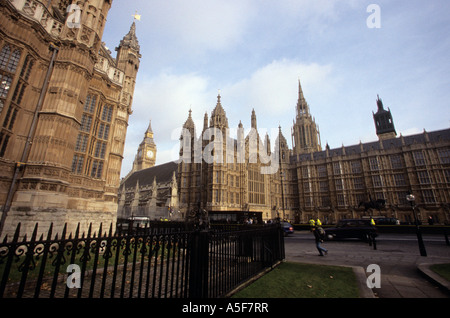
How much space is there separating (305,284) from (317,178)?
2000 inches

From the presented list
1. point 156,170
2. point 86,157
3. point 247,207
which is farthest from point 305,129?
point 86,157

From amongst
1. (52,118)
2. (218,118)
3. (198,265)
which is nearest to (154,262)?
→ (198,265)

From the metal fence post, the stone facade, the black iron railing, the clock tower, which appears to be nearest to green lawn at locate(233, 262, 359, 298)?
the black iron railing

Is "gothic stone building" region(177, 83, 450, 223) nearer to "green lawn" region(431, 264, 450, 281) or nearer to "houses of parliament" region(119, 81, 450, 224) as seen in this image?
"houses of parliament" region(119, 81, 450, 224)

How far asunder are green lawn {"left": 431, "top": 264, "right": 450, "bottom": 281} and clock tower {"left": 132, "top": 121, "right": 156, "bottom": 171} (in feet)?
245

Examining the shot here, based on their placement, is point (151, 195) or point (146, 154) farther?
point (146, 154)

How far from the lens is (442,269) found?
6.23 m

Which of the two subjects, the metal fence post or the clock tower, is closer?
the metal fence post

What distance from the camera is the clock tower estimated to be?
73688 mm

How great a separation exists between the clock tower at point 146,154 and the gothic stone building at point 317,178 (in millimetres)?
36773

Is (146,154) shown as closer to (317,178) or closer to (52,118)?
(317,178)

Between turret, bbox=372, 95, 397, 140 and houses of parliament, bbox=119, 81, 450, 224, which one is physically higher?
turret, bbox=372, 95, 397, 140
